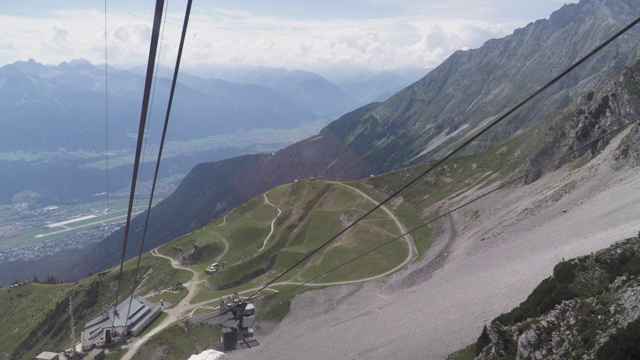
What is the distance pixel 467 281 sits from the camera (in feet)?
221

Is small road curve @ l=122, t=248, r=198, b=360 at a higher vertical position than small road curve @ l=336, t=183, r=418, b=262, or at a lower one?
higher

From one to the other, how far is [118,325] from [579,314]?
73893 millimetres

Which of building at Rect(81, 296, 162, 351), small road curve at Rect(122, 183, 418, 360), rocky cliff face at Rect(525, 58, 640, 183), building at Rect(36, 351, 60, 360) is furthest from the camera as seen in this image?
rocky cliff face at Rect(525, 58, 640, 183)

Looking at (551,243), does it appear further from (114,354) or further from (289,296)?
(114,354)

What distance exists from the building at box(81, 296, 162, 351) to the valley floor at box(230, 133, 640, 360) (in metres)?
21.4

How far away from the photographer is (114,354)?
7088cm

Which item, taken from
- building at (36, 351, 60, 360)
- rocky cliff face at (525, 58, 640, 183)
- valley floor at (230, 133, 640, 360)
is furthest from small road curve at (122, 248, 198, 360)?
rocky cliff face at (525, 58, 640, 183)

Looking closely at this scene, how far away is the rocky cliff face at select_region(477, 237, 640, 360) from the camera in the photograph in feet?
106

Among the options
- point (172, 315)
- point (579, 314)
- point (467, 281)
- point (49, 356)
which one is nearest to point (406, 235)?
point (467, 281)

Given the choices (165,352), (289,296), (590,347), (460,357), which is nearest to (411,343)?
(460,357)

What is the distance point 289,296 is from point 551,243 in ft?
147

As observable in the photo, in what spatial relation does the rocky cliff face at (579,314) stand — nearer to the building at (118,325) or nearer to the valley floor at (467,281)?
the valley floor at (467,281)

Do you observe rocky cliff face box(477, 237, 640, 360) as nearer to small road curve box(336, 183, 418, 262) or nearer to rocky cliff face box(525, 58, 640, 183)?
small road curve box(336, 183, 418, 262)

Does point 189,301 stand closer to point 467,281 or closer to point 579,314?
point 467,281
